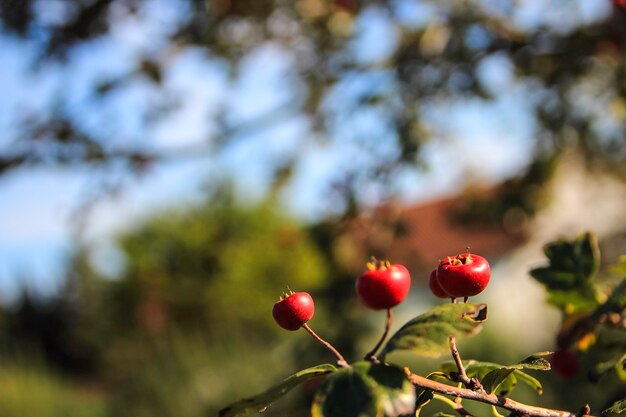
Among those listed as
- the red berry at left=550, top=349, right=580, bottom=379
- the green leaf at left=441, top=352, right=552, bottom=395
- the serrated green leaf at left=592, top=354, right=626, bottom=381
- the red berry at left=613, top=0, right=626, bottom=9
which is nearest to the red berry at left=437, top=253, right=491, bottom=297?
the green leaf at left=441, top=352, right=552, bottom=395

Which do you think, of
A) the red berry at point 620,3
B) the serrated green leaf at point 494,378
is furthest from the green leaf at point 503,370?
the red berry at point 620,3

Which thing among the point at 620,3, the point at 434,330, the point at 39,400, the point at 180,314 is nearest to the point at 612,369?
the point at 434,330

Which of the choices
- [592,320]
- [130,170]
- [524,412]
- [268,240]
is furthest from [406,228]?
[524,412]

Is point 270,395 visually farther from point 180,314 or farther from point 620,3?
point 180,314

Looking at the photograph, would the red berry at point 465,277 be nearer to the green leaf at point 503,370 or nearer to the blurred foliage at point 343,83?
the green leaf at point 503,370

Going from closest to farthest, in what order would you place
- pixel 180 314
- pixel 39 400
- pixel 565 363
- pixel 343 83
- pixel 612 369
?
pixel 612 369 < pixel 565 363 < pixel 343 83 < pixel 39 400 < pixel 180 314
